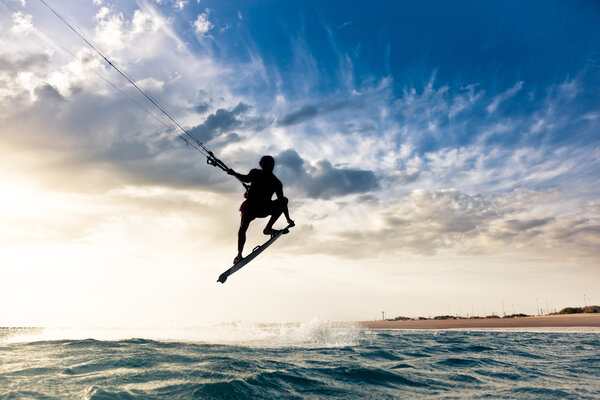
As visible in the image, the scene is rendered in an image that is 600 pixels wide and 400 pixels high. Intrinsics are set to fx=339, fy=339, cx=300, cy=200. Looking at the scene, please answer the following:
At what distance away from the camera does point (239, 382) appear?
24.4 feet

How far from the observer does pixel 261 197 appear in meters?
10.2

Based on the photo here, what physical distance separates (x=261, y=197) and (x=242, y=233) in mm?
1407

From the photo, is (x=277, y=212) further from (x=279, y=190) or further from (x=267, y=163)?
(x=267, y=163)

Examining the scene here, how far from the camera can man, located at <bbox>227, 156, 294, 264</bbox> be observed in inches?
397

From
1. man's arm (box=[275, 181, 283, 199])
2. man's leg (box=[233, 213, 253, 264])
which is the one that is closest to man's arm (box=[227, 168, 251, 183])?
man's arm (box=[275, 181, 283, 199])

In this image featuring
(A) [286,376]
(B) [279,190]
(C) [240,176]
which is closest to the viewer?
(A) [286,376]

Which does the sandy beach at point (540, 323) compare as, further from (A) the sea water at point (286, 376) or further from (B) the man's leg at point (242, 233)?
(B) the man's leg at point (242, 233)

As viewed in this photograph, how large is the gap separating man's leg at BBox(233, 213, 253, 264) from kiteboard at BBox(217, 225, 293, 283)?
0.18 metres

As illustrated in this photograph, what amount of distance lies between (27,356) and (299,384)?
999cm

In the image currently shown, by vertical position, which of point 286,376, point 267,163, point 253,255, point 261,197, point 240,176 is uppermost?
point 267,163

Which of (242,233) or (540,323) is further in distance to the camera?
(540,323)

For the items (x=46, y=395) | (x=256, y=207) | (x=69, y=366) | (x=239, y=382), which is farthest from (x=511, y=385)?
(x=69, y=366)

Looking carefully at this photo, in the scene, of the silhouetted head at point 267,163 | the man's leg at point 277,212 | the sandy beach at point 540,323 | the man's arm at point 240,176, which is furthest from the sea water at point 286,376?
the sandy beach at point 540,323

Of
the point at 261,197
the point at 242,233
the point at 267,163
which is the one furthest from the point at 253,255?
the point at 267,163
